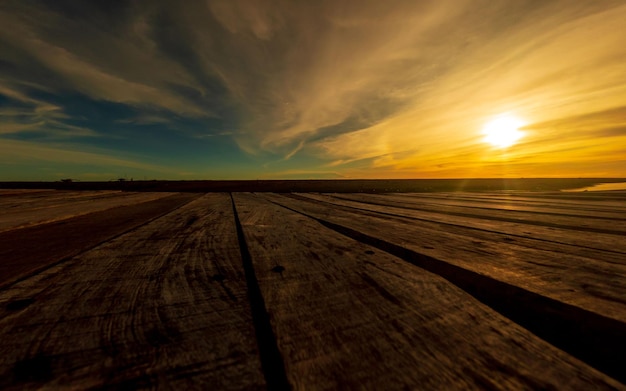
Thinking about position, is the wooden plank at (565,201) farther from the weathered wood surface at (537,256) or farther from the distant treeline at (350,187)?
the distant treeline at (350,187)

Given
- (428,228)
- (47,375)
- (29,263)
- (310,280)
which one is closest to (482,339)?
(310,280)

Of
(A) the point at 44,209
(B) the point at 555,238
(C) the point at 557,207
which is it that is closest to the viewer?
(B) the point at 555,238

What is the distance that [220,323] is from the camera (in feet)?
2.43

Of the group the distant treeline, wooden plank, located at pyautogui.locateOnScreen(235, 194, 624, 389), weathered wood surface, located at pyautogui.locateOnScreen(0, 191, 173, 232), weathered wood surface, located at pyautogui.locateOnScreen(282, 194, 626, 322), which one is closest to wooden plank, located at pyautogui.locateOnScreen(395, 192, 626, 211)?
weathered wood surface, located at pyautogui.locateOnScreen(282, 194, 626, 322)

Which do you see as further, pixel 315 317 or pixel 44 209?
pixel 44 209

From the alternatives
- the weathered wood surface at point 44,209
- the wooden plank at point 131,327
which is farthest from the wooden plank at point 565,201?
the weathered wood surface at point 44,209

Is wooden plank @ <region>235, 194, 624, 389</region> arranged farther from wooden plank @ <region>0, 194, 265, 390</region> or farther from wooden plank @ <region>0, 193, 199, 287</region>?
wooden plank @ <region>0, 193, 199, 287</region>

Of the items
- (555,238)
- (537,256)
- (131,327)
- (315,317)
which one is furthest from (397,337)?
(555,238)

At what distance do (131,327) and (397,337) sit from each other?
0.74 metres

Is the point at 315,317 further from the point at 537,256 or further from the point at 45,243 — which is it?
the point at 45,243

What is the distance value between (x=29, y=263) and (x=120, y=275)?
0.71 m

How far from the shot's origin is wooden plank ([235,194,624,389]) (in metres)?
0.55

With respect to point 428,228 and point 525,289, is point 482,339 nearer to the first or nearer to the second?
point 525,289

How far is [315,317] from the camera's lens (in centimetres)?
77
